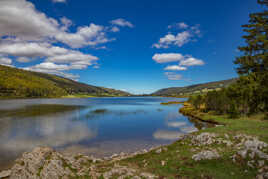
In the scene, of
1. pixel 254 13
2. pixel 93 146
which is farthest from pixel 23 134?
pixel 254 13

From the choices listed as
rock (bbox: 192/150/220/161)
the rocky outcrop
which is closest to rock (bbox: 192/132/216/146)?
rock (bbox: 192/150/220/161)

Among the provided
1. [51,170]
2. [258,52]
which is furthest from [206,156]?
[258,52]

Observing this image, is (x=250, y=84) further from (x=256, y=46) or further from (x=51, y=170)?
(x=51, y=170)

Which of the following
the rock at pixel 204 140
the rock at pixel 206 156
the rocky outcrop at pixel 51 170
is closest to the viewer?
the rocky outcrop at pixel 51 170

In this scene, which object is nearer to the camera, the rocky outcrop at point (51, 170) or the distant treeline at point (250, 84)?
the rocky outcrop at point (51, 170)

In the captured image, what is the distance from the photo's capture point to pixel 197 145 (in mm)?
20125

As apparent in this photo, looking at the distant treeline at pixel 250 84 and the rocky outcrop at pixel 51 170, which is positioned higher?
the distant treeline at pixel 250 84

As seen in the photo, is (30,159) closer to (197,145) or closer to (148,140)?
(197,145)

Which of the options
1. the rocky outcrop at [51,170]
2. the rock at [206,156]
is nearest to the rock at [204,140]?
the rock at [206,156]

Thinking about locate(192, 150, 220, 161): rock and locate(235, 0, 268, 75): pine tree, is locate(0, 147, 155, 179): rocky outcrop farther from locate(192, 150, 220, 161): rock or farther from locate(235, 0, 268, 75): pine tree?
locate(235, 0, 268, 75): pine tree

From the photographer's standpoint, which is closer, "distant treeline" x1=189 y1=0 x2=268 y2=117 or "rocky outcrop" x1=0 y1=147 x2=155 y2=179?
"rocky outcrop" x1=0 y1=147 x2=155 y2=179

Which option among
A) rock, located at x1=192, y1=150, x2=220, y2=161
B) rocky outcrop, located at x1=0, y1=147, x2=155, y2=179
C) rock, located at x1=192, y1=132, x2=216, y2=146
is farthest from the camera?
rock, located at x1=192, y1=132, x2=216, y2=146

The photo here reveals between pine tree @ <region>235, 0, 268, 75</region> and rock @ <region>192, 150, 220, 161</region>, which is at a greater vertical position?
pine tree @ <region>235, 0, 268, 75</region>

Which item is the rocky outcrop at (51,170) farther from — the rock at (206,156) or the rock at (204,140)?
the rock at (204,140)
